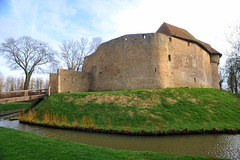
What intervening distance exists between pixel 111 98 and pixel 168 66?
30.4 feet

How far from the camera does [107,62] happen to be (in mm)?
21172

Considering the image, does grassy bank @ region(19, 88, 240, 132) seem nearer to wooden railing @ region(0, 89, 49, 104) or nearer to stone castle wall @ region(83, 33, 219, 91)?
stone castle wall @ region(83, 33, 219, 91)

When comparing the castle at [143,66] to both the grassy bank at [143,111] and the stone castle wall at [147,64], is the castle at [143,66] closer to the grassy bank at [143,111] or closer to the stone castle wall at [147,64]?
the stone castle wall at [147,64]

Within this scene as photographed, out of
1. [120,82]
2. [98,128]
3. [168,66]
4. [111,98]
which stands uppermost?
[168,66]

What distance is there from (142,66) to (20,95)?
15759 mm

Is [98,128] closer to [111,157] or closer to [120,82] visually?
[111,157]

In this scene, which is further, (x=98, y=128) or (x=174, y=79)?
(x=174, y=79)

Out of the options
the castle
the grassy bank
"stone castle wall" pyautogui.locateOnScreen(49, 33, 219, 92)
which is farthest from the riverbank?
the grassy bank

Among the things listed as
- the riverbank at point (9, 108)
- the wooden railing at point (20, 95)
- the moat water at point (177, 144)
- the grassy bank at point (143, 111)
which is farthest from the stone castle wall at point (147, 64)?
the riverbank at point (9, 108)

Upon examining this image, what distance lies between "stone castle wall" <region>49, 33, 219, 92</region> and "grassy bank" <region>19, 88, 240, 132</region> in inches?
144

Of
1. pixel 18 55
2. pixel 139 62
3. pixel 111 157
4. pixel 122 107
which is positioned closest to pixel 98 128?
pixel 122 107

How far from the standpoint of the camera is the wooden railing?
17.7 m

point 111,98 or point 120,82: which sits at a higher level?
point 120,82

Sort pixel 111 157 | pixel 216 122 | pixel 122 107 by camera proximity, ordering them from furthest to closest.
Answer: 1. pixel 122 107
2. pixel 216 122
3. pixel 111 157
